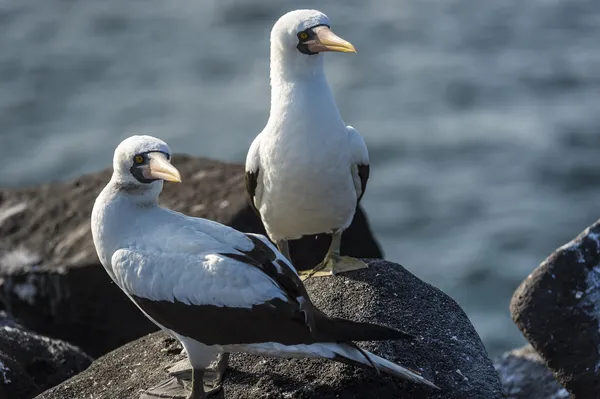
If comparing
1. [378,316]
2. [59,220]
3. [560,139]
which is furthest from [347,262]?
[560,139]

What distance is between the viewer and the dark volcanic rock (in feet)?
21.1

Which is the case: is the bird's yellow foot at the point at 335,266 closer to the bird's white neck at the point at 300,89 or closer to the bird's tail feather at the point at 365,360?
the bird's white neck at the point at 300,89

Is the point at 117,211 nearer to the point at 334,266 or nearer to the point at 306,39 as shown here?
the point at 334,266

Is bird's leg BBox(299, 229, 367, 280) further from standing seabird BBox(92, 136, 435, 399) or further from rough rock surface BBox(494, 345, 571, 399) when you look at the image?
rough rock surface BBox(494, 345, 571, 399)

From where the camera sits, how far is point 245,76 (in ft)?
62.7

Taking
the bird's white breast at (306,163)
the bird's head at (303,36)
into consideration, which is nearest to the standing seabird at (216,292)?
the bird's white breast at (306,163)

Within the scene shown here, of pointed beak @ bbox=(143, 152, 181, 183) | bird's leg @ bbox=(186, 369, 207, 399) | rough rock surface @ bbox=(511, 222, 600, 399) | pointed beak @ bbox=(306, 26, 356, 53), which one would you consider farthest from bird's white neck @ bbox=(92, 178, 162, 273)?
rough rock surface @ bbox=(511, 222, 600, 399)

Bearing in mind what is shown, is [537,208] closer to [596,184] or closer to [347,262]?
[596,184]

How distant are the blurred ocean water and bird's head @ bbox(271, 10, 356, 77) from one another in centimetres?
670

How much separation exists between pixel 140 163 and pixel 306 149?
1408 mm

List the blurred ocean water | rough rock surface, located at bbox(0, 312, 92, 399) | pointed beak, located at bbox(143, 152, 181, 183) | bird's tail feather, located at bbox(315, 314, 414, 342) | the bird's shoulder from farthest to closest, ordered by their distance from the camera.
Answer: the blurred ocean water
the bird's shoulder
rough rock surface, located at bbox(0, 312, 92, 399)
pointed beak, located at bbox(143, 152, 181, 183)
bird's tail feather, located at bbox(315, 314, 414, 342)

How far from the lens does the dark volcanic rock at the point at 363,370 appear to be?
21.1 feet

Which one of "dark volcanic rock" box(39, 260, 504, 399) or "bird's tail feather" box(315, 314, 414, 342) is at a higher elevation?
"bird's tail feather" box(315, 314, 414, 342)

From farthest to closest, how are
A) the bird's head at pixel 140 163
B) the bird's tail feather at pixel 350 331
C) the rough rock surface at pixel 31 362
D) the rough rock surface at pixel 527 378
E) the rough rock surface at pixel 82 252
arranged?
1. the rough rock surface at pixel 82 252
2. the rough rock surface at pixel 527 378
3. the rough rock surface at pixel 31 362
4. the bird's head at pixel 140 163
5. the bird's tail feather at pixel 350 331
